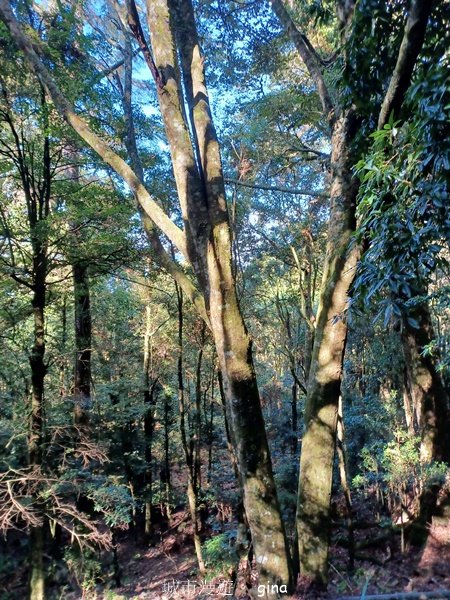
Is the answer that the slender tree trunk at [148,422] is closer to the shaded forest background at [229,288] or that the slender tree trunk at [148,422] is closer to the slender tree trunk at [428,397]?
the shaded forest background at [229,288]

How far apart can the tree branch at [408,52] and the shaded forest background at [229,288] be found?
1 cm

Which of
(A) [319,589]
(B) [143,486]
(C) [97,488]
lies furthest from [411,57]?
(B) [143,486]

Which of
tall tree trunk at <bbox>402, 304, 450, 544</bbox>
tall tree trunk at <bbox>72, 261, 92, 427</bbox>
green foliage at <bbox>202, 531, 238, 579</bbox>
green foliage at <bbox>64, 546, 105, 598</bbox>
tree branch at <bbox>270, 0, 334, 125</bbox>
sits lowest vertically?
green foliage at <bbox>64, 546, 105, 598</bbox>

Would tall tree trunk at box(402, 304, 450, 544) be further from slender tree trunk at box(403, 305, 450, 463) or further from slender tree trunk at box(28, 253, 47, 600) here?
slender tree trunk at box(28, 253, 47, 600)

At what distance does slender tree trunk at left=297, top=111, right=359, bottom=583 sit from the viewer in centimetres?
312

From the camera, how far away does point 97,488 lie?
19.1ft

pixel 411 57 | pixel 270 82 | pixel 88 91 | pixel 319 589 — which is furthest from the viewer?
pixel 270 82

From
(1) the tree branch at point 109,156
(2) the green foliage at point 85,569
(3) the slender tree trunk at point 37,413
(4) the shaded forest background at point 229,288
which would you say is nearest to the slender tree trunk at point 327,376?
(4) the shaded forest background at point 229,288

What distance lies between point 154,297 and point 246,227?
292cm

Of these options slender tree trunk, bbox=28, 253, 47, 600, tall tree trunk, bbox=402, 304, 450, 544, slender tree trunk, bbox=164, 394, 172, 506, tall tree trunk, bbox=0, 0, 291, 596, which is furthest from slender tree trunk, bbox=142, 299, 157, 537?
tall tree trunk, bbox=0, 0, 291, 596

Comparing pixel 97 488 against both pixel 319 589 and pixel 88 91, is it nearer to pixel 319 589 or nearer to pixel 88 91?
pixel 319 589

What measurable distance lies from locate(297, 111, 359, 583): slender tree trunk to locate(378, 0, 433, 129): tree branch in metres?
0.86

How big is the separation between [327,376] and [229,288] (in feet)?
4.09

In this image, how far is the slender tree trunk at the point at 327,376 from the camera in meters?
3.12
